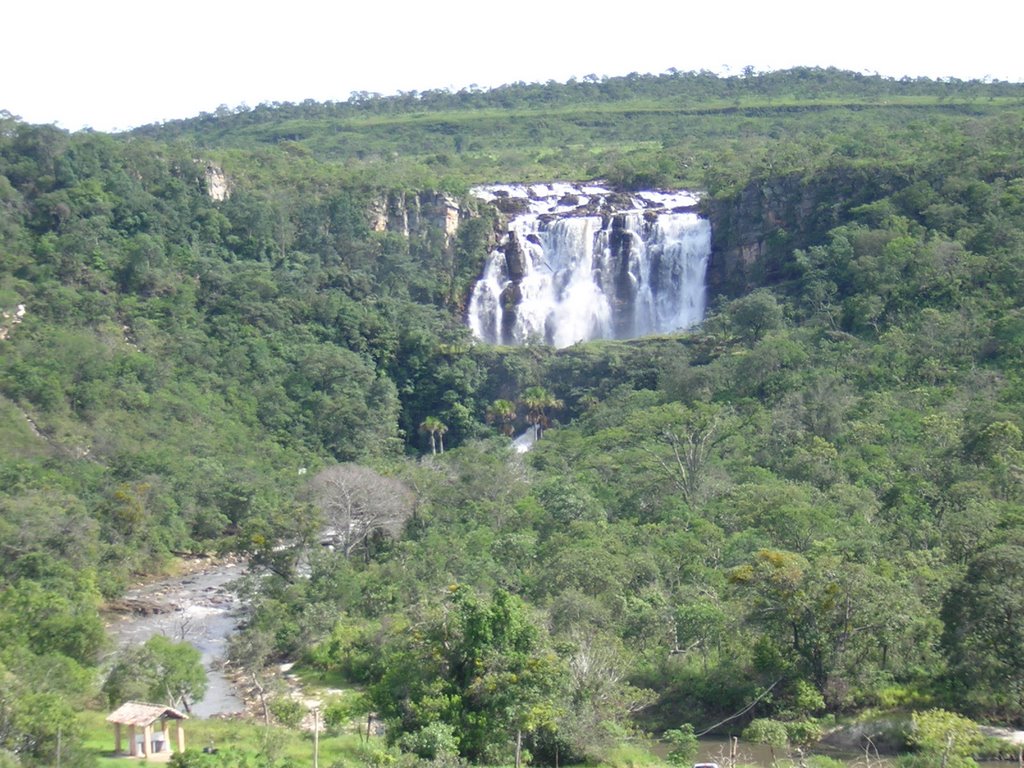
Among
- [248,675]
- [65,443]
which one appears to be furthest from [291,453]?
[248,675]

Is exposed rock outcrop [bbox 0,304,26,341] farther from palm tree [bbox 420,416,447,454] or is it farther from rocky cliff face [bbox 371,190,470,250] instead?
rocky cliff face [bbox 371,190,470,250]

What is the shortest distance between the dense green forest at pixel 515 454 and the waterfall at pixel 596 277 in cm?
134

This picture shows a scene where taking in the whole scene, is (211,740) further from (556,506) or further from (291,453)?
(291,453)

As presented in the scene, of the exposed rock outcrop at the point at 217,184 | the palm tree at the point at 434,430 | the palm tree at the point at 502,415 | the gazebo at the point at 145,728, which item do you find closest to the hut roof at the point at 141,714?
the gazebo at the point at 145,728

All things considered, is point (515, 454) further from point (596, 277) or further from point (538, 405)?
point (596, 277)

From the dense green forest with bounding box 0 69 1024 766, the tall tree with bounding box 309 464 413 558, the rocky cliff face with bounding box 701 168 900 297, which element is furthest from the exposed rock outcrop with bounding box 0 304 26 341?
the rocky cliff face with bounding box 701 168 900 297

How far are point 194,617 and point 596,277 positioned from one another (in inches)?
1244

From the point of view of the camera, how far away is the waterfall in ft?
210

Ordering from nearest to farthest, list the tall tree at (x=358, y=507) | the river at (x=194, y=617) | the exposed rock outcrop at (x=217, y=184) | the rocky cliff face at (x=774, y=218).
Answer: the river at (x=194, y=617), the tall tree at (x=358, y=507), the rocky cliff face at (x=774, y=218), the exposed rock outcrop at (x=217, y=184)

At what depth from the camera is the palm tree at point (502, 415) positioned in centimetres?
5841

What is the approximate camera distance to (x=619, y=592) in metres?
31.7

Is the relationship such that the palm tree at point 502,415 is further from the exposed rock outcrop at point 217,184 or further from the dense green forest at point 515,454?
the exposed rock outcrop at point 217,184

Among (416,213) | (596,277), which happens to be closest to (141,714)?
(596,277)

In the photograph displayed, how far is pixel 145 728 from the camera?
22.9 m
